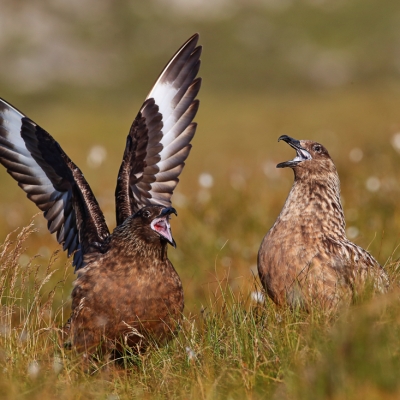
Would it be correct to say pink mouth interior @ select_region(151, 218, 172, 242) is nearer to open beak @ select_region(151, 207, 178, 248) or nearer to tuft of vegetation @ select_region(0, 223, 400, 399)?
open beak @ select_region(151, 207, 178, 248)

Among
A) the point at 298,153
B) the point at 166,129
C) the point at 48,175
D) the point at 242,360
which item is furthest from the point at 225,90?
the point at 242,360

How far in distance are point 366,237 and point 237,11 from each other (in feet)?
259

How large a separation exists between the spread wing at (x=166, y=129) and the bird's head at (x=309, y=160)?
49.6 inches

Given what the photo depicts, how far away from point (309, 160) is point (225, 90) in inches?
1995

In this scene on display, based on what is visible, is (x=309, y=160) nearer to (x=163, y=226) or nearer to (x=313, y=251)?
(x=313, y=251)

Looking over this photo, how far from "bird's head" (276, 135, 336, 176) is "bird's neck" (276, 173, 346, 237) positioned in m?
0.05

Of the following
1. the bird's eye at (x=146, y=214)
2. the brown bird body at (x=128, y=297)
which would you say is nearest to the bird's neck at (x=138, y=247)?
the brown bird body at (x=128, y=297)

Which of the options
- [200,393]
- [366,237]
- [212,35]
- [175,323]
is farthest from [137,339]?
[212,35]

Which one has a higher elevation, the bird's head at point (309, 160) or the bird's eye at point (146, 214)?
the bird's head at point (309, 160)

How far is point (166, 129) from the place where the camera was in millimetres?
5590

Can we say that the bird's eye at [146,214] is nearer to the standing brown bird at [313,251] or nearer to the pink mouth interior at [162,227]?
the pink mouth interior at [162,227]

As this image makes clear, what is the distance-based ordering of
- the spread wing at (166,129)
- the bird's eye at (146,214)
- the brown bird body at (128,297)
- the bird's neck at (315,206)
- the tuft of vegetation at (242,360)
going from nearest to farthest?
the tuft of vegetation at (242,360), the brown bird body at (128,297), the bird's neck at (315,206), the bird's eye at (146,214), the spread wing at (166,129)

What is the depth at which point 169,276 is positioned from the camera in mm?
4238

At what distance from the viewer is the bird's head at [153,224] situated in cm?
434
